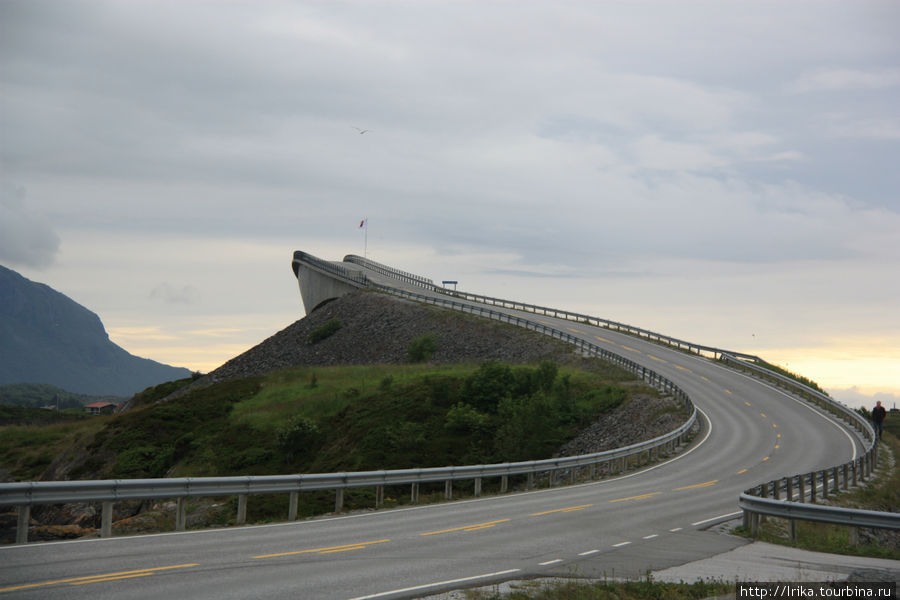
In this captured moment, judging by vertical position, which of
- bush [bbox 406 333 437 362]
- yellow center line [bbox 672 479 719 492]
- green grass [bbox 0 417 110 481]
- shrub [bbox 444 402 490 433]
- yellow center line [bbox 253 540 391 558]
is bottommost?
green grass [bbox 0 417 110 481]

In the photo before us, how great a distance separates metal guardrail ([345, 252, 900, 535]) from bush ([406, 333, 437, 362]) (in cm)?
1897

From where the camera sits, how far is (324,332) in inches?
3526

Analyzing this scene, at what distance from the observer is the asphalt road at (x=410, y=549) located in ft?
32.6

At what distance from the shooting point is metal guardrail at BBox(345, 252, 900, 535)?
15586 mm

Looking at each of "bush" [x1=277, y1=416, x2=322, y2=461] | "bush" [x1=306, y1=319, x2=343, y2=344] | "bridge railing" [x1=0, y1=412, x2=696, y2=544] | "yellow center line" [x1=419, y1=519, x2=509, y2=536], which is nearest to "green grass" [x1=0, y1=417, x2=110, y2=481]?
"bush" [x1=277, y1=416, x2=322, y2=461]

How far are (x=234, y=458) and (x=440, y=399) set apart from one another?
1267cm

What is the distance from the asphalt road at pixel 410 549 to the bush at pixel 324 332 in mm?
65550

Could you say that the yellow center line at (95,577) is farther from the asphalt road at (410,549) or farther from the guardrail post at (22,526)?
the guardrail post at (22,526)

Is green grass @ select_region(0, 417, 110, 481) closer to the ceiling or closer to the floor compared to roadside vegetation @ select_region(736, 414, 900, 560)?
closer to the floor

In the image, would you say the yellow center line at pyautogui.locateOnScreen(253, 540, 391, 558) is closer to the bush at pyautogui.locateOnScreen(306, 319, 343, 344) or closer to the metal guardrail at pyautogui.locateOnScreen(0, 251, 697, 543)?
the metal guardrail at pyautogui.locateOnScreen(0, 251, 697, 543)

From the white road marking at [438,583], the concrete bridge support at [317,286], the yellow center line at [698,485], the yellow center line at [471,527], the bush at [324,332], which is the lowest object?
the yellow center line at [471,527]

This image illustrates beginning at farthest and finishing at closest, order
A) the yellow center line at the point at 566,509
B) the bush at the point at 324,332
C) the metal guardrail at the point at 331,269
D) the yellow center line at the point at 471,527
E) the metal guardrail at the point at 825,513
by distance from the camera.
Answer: the metal guardrail at the point at 331,269
the bush at the point at 324,332
the yellow center line at the point at 566,509
the yellow center line at the point at 471,527
the metal guardrail at the point at 825,513

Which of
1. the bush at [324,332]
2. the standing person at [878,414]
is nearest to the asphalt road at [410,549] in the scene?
the standing person at [878,414]

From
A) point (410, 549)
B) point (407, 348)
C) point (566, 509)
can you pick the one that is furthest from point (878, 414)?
point (407, 348)
